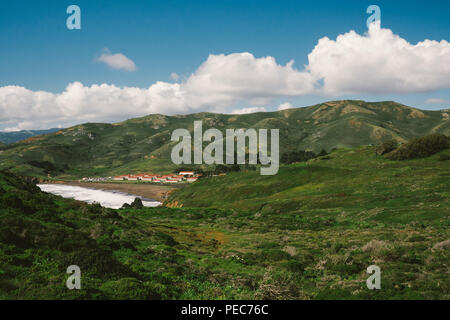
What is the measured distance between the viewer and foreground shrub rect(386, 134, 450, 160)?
88.9 metres

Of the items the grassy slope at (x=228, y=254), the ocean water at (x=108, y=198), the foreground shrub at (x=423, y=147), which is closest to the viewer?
the grassy slope at (x=228, y=254)

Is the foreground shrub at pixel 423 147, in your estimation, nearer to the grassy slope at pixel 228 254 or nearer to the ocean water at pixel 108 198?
the grassy slope at pixel 228 254

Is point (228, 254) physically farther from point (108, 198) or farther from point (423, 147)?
point (108, 198)

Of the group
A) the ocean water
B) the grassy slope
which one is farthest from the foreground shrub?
the ocean water

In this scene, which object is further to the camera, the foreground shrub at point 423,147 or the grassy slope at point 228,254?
the foreground shrub at point 423,147

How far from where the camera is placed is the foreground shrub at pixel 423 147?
8888cm

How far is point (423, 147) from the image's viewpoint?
90.6 metres

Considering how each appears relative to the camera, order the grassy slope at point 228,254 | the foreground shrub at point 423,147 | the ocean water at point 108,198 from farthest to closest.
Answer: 1. the ocean water at point 108,198
2. the foreground shrub at point 423,147
3. the grassy slope at point 228,254

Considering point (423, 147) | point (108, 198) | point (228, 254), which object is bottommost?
point (108, 198)

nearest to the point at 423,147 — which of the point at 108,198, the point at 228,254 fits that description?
the point at 228,254

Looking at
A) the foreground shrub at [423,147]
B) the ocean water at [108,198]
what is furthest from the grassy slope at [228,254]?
the ocean water at [108,198]

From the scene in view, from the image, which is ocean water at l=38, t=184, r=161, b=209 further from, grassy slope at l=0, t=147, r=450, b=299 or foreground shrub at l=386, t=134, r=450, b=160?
foreground shrub at l=386, t=134, r=450, b=160
